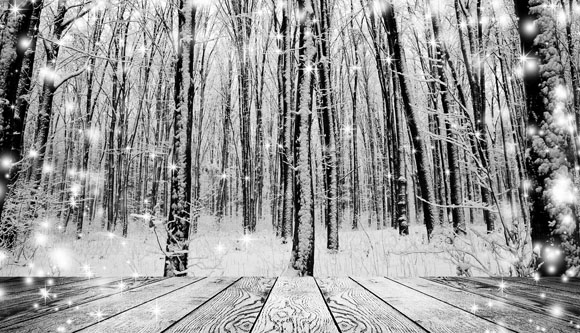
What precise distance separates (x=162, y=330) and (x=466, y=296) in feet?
5.94

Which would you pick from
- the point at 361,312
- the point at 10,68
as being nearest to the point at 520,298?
the point at 361,312

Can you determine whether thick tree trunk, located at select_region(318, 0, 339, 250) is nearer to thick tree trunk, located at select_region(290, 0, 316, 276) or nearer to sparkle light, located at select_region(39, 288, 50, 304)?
thick tree trunk, located at select_region(290, 0, 316, 276)

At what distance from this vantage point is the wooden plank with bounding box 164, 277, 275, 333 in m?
1.42

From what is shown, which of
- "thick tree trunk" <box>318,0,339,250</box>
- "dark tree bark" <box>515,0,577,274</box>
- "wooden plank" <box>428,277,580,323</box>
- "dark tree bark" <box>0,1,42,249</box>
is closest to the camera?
"wooden plank" <box>428,277,580,323</box>

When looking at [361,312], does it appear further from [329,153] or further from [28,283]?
[329,153]

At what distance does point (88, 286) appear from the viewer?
2.47 meters

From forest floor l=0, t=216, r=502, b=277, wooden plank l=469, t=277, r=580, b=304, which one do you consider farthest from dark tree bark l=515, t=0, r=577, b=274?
forest floor l=0, t=216, r=502, b=277

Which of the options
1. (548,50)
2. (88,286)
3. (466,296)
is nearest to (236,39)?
(548,50)

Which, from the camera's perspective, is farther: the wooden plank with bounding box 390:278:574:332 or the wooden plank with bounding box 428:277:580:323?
the wooden plank with bounding box 428:277:580:323

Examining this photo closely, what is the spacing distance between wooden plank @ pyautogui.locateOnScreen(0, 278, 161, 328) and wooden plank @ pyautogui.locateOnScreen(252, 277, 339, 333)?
1.16 meters

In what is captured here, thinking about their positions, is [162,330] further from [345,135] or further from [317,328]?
[345,135]

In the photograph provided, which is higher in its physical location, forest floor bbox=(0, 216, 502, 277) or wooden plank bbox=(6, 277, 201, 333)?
wooden plank bbox=(6, 277, 201, 333)

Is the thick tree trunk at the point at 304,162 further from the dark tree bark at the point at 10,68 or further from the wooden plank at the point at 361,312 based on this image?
the dark tree bark at the point at 10,68

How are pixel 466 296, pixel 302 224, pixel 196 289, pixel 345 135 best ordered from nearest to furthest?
pixel 466 296
pixel 196 289
pixel 302 224
pixel 345 135
